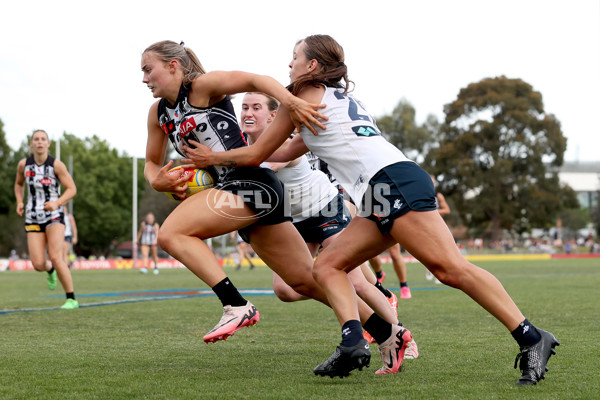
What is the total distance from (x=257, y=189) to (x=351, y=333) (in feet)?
3.83

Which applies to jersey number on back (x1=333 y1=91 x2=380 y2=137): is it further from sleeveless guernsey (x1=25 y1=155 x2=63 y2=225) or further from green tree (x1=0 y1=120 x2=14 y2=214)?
green tree (x1=0 y1=120 x2=14 y2=214)

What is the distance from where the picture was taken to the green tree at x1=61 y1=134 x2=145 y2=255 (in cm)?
A: 7038

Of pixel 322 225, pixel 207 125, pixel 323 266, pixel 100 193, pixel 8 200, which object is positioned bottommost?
pixel 8 200

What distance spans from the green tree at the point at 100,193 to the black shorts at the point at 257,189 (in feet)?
217

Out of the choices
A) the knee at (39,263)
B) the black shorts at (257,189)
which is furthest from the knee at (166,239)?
the knee at (39,263)

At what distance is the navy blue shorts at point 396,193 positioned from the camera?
4.33m

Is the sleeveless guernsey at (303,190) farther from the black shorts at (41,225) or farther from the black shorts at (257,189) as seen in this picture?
the black shorts at (41,225)

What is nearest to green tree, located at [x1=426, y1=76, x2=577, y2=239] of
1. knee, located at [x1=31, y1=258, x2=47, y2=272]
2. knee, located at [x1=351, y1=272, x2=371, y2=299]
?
knee, located at [x1=31, y1=258, x2=47, y2=272]

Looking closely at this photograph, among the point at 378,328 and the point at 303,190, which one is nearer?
the point at 378,328

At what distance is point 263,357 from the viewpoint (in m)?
5.69

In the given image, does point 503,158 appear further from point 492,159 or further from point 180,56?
point 180,56

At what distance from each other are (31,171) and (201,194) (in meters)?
6.70

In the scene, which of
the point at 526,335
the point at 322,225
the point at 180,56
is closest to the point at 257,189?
the point at 180,56

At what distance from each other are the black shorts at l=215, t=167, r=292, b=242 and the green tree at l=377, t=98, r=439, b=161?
2434 inches
